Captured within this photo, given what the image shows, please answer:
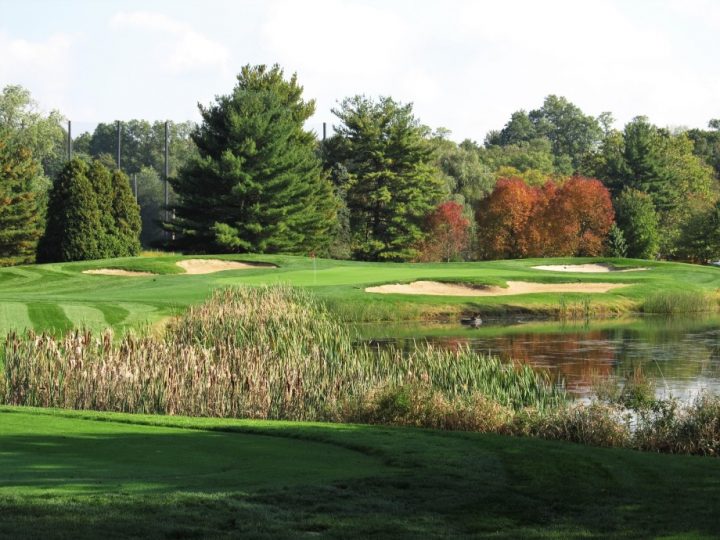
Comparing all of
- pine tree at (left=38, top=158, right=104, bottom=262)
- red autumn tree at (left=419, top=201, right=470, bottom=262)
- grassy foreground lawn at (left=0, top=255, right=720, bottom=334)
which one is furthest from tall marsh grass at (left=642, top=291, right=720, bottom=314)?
red autumn tree at (left=419, top=201, right=470, bottom=262)

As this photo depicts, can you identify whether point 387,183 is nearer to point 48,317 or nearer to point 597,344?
point 597,344

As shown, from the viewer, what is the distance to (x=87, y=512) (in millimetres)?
7477

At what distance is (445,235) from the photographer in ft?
213

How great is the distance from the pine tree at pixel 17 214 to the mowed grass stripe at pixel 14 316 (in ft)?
88.1

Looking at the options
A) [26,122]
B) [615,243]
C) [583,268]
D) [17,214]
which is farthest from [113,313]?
[26,122]

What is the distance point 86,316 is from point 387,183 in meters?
39.5

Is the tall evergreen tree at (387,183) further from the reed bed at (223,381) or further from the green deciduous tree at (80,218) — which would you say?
the reed bed at (223,381)

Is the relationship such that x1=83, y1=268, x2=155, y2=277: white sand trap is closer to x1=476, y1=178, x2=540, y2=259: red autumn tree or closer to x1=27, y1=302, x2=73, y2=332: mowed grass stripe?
x1=27, y1=302, x2=73, y2=332: mowed grass stripe

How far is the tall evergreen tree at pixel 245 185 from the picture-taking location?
2092 inches

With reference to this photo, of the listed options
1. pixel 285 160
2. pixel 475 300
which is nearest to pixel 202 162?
pixel 285 160

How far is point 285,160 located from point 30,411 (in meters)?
42.6

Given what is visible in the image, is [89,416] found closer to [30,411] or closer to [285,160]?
[30,411]

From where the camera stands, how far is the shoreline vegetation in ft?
44.7

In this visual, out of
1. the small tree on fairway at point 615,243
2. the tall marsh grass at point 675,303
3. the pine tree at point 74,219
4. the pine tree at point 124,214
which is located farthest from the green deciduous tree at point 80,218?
the small tree on fairway at point 615,243
